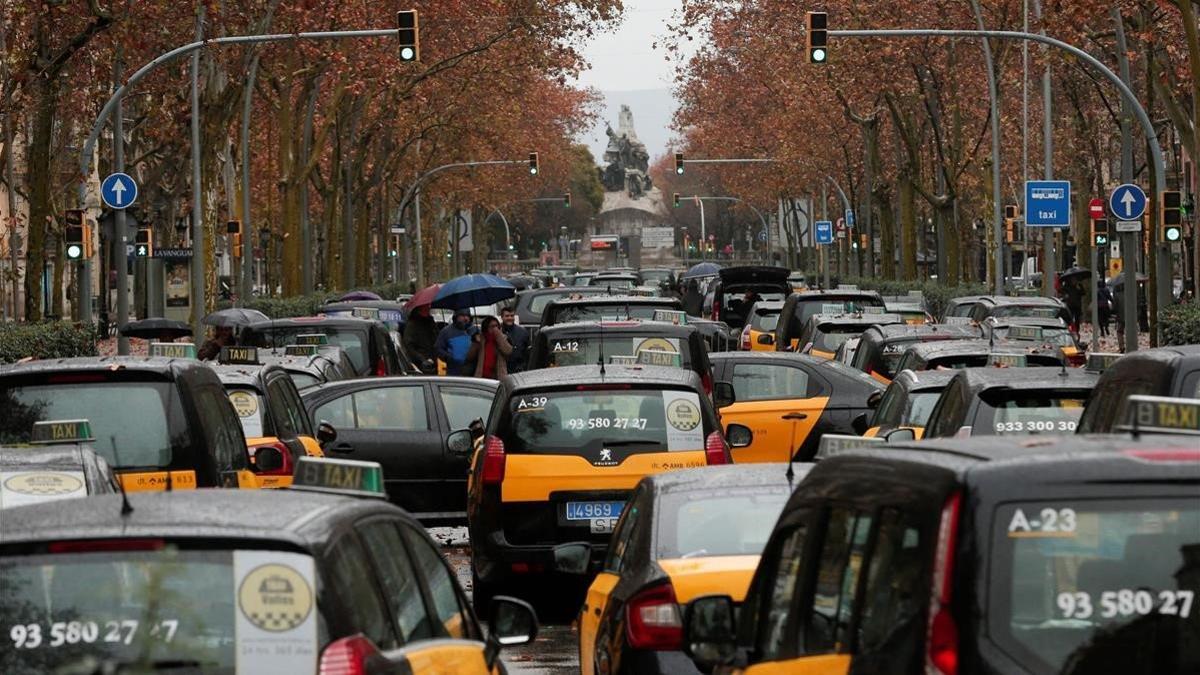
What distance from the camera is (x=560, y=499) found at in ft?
47.0

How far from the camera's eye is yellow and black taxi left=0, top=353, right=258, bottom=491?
12.3 meters

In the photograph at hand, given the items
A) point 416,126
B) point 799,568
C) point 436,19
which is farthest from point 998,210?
point 799,568

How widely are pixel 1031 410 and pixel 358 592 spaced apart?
8236 mm

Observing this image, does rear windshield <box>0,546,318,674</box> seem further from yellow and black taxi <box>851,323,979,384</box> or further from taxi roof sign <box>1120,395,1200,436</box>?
yellow and black taxi <box>851,323,979,384</box>

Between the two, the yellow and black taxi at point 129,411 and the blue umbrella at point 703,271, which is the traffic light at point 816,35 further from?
the blue umbrella at point 703,271

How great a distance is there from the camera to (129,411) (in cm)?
1245

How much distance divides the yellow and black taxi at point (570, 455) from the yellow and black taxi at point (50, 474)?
4394 millimetres

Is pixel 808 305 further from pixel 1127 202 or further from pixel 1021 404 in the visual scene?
pixel 1021 404

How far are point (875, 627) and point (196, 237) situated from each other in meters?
40.0

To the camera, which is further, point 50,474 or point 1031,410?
point 1031,410

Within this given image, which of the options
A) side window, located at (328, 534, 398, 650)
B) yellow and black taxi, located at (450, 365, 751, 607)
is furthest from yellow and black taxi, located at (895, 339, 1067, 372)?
side window, located at (328, 534, 398, 650)

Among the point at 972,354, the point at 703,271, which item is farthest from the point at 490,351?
the point at 703,271

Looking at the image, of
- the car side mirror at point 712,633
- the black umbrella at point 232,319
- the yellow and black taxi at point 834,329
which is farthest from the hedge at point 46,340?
the car side mirror at point 712,633

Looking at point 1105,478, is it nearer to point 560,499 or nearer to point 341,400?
point 560,499
